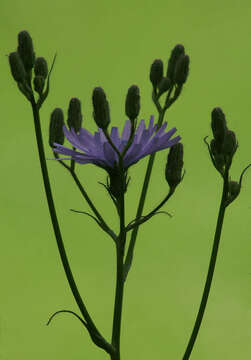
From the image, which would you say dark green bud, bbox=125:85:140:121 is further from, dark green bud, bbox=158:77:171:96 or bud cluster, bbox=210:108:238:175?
dark green bud, bbox=158:77:171:96

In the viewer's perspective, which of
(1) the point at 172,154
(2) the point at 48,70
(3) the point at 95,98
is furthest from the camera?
(2) the point at 48,70

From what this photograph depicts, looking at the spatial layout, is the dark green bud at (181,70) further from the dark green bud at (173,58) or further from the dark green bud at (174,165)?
the dark green bud at (174,165)

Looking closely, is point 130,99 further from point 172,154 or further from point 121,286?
point 121,286

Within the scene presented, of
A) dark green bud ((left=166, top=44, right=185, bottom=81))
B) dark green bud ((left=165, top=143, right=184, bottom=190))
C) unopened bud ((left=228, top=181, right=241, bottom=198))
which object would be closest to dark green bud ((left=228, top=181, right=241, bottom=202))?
unopened bud ((left=228, top=181, right=241, bottom=198))

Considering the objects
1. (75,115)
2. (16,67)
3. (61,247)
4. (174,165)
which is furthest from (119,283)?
(16,67)

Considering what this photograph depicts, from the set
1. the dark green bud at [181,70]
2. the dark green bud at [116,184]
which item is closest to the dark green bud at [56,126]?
the dark green bud at [116,184]

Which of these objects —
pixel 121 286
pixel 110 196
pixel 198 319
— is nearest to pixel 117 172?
pixel 110 196

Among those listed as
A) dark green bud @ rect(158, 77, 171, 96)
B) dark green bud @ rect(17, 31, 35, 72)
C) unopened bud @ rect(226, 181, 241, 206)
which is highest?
dark green bud @ rect(17, 31, 35, 72)
